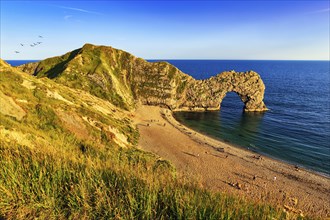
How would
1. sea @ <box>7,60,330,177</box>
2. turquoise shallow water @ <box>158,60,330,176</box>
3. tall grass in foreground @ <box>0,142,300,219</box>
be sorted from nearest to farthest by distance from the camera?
tall grass in foreground @ <box>0,142,300,219</box> < sea @ <box>7,60,330,177</box> < turquoise shallow water @ <box>158,60,330,176</box>

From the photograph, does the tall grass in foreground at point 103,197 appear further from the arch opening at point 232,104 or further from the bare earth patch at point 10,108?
the arch opening at point 232,104

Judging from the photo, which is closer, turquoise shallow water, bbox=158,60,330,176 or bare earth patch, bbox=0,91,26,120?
bare earth patch, bbox=0,91,26,120

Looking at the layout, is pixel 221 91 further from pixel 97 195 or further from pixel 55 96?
pixel 97 195

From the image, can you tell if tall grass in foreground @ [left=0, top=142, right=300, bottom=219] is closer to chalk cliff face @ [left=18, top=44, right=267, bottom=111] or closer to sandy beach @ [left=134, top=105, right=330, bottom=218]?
sandy beach @ [left=134, top=105, right=330, bottom=218]

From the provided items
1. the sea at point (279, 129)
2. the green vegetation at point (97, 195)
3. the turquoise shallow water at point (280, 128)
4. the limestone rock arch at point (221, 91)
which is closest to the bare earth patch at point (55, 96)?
the green vegetation at point (97, 195)

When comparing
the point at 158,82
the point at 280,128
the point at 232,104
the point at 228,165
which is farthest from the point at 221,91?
the point at 228,165

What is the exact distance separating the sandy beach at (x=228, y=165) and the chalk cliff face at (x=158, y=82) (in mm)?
28213

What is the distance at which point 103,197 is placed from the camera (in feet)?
18.6

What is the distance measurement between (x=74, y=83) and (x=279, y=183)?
221 feet

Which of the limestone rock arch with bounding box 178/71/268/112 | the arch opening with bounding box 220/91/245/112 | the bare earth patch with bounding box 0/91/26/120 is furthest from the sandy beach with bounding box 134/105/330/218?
the arch opening with bounding box 220/91/245/112

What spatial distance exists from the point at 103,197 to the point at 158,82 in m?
90.4

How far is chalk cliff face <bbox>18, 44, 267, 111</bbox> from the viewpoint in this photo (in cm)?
9194

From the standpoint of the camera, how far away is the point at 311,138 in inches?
2470

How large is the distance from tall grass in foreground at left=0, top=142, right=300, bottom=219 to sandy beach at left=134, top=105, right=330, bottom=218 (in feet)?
87.8
